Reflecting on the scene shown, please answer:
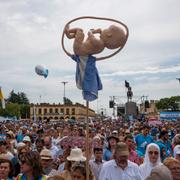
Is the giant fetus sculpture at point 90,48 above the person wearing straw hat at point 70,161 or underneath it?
above

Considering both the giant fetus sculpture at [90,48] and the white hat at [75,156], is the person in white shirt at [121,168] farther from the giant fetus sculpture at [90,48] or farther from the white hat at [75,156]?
the giant fetus sculpture at [90,48]

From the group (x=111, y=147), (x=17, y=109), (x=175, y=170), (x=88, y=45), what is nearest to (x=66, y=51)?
(x=88, y=45)

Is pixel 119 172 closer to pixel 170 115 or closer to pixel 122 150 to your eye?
pixel 122 150

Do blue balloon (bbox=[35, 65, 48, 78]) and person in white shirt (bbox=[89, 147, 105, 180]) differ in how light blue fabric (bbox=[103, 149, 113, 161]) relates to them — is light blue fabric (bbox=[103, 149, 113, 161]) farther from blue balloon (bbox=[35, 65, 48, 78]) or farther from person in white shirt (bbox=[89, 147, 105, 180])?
blue balloon (bbox=[35, 65, 48, 78])

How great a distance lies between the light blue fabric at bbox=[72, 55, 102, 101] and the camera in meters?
5.25

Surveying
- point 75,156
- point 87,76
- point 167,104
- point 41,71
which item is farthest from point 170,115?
point 167,104

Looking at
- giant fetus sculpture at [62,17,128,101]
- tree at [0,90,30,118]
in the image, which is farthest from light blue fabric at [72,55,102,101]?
tree at [0,90,30,118]

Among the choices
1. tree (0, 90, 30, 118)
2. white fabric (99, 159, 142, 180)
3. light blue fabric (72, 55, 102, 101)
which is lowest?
white fabric (99, 159, 142, 180)

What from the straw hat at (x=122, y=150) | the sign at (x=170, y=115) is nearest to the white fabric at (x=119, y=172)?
the straw hat at (x=122, y=150)

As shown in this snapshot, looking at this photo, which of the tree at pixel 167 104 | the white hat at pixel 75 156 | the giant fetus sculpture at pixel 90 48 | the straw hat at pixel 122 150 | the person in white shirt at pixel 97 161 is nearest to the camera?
the giant fetus sculpture at pixel 90 48

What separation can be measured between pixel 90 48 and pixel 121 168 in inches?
68.2

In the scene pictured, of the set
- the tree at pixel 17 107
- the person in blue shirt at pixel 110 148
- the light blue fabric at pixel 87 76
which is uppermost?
the tree at pixel 17 107

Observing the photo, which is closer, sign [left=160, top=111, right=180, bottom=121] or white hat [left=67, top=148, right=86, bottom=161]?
white hat [left=67, top=148, right=86, bottom=161]

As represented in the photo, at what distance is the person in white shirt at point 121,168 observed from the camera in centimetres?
558
